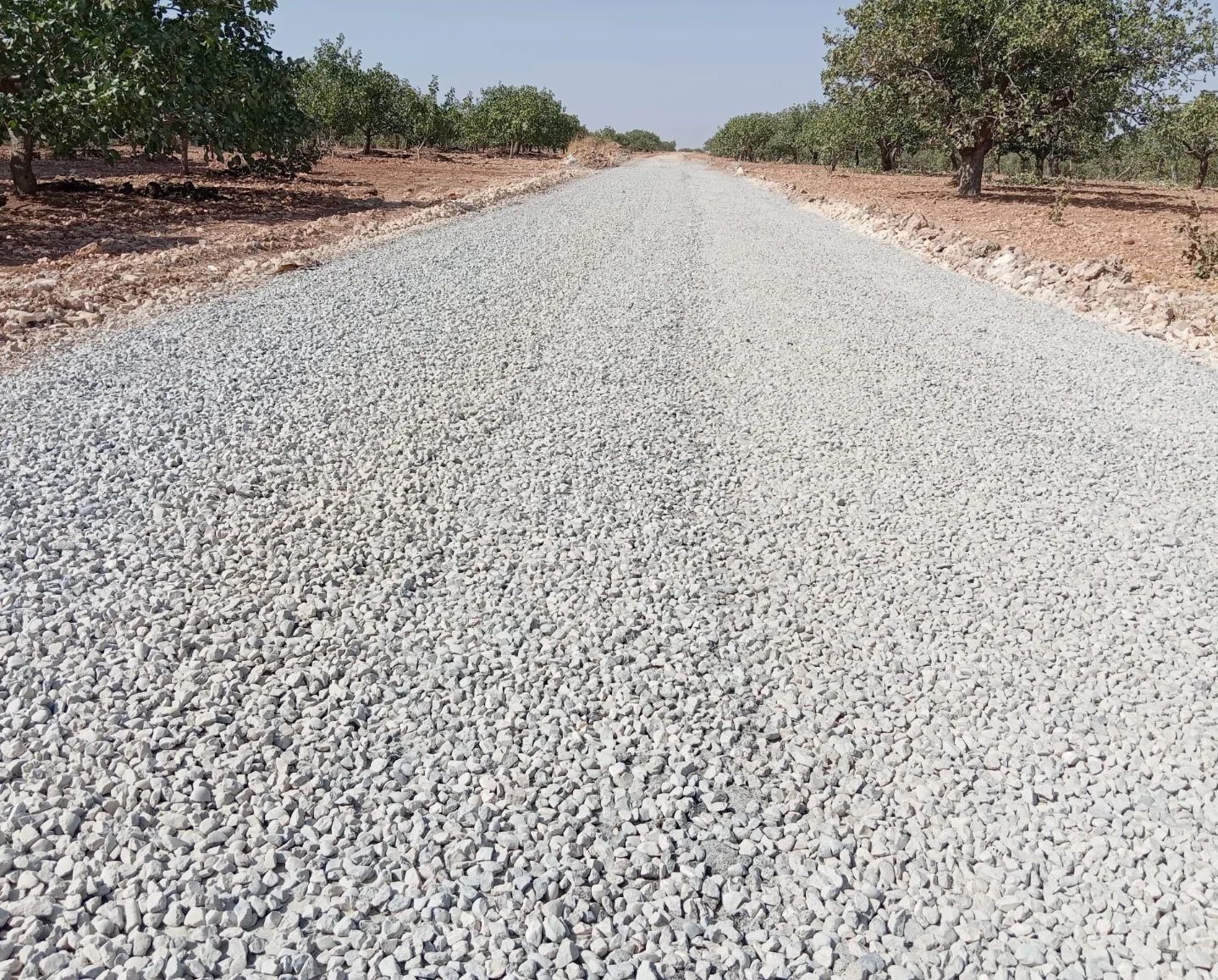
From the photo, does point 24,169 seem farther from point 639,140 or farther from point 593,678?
point 639,140

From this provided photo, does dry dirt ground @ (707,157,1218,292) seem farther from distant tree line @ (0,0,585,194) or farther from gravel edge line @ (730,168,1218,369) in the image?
distant tree line @ (0,0,585,194)

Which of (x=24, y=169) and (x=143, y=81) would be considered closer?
(x=143, y=81)

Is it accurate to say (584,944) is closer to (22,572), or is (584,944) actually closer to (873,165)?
(22,572)

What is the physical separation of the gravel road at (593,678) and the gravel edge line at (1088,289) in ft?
14.1

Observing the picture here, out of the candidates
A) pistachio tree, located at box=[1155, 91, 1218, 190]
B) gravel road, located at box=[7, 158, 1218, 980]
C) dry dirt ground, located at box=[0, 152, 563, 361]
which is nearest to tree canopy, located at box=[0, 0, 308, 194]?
dry dirt ground, located at box=[0, 152, 563, 361]

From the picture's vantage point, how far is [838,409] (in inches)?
308

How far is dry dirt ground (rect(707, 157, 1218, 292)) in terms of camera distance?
16953 millimetres

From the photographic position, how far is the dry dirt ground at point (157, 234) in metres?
10.2

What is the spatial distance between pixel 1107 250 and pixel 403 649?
65.1ft

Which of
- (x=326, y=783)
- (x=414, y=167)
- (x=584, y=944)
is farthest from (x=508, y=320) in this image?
(x=414, y=167)

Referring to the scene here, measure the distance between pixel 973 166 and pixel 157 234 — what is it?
94.6ft

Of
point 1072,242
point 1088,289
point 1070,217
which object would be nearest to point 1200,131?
point 1070,217

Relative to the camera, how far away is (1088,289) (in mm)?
13336

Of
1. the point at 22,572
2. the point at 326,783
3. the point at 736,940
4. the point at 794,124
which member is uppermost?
the point at 794,124
